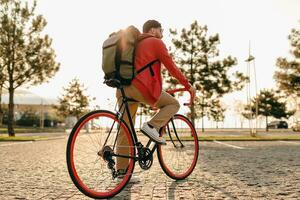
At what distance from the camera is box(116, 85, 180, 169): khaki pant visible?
13.7ft

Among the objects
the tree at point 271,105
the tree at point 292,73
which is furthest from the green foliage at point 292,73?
the tree at point 271,105

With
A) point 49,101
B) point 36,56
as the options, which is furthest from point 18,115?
point 36,56

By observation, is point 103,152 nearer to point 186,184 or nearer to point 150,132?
point 150,132

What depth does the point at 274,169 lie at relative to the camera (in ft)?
21.1

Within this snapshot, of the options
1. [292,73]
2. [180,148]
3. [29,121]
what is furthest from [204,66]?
[29,121]

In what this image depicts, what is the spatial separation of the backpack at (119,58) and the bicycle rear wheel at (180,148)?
1.32m

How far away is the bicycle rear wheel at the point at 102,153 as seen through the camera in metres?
3.87

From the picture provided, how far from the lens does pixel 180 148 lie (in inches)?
218

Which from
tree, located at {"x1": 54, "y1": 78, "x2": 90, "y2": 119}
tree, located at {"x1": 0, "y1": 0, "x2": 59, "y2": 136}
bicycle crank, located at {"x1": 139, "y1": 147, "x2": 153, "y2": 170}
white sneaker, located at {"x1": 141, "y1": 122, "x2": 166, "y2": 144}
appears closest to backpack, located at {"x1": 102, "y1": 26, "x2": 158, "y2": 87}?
white sneaker, located at {"x1": 141, "y1": 122, "x2": 166, "y2": 144}

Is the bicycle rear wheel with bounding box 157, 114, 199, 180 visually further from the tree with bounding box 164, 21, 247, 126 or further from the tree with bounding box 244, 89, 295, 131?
the tree with bounding box 244, 89, 295, 131

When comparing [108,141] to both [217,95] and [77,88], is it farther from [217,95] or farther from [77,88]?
[77,88]

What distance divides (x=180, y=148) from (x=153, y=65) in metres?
1.69

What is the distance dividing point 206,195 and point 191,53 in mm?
25534

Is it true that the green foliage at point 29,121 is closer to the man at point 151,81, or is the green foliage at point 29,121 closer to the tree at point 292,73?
the tree at point 292,73
